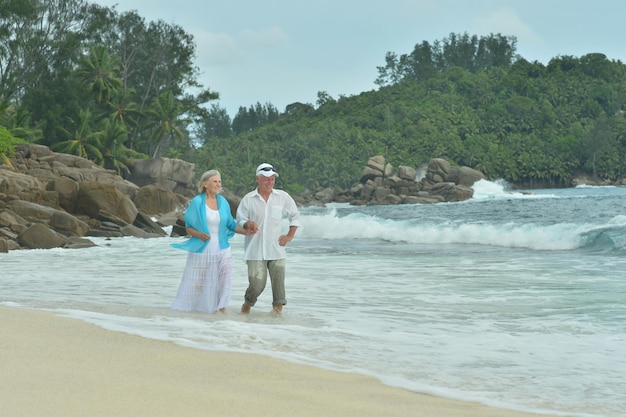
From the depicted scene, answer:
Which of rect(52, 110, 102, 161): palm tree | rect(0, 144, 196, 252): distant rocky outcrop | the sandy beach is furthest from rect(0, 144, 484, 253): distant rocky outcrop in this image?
the sandy beach

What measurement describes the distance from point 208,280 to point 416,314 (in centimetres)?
226

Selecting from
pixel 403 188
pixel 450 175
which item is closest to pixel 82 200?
pixel 403 188

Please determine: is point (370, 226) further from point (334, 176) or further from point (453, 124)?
point (453, 124)

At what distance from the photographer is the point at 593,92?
468 feet

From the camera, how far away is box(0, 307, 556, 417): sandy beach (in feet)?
13.7

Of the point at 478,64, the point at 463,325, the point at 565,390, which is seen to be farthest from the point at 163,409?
the point at 478,64

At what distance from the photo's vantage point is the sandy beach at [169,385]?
418 centimetres

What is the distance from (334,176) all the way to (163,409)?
339 ft

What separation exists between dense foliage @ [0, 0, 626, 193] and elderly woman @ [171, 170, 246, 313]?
33.0m

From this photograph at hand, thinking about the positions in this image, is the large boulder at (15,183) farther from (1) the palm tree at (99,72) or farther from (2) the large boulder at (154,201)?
(1) the palm tree at (99,72)

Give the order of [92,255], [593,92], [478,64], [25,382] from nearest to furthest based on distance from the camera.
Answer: [25,382] → [92,255] → [593,92] → [478,64]

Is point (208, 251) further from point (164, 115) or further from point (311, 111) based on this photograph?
point (311, 111)

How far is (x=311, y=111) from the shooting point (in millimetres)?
146875

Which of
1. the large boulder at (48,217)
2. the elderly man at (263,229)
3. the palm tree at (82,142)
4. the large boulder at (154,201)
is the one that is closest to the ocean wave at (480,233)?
the large boulder at (48,217)
